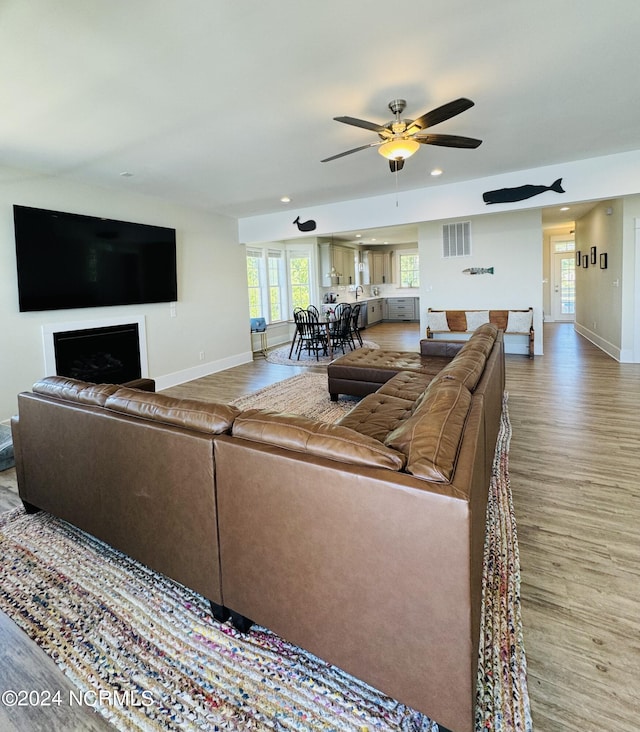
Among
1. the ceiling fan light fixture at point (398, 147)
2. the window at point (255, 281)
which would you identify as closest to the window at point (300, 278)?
the window at point (255, 281)

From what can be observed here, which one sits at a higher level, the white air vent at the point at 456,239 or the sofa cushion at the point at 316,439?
the white air vent at the point at 456,239

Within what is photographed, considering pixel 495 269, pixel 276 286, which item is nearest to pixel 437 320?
pixel 495 269

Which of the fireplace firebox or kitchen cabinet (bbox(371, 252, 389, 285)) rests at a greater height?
kitchen cabinet (bbox(371, 252, 389, 285))

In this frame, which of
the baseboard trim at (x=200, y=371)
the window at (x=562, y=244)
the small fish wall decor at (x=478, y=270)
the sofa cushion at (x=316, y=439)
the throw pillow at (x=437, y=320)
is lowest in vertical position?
the baseboard trim at (x=200, y=371)

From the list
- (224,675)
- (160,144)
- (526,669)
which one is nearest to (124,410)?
(224,675)

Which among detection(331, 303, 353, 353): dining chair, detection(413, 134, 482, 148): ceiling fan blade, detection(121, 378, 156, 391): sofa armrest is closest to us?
detection(413, 134, 482, 148): ceiling fan blade

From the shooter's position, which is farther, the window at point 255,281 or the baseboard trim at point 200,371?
the window at point 255,281

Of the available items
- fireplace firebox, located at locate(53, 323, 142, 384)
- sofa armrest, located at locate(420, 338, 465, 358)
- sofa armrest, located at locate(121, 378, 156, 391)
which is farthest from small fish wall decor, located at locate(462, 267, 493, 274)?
sofa armrest, located at locate(121, 378, 156, 391)

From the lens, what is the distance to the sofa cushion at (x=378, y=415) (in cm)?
246

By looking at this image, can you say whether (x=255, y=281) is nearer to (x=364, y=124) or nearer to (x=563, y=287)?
(x=364, y=124)

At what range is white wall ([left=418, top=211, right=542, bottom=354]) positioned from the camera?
684 centimetres

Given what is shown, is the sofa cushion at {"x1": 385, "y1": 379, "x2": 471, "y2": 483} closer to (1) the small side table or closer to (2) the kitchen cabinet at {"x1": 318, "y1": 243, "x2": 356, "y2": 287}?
(1) the small side table

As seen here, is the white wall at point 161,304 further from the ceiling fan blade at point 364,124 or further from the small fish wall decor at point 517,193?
the small fish wall decor at point 517,193

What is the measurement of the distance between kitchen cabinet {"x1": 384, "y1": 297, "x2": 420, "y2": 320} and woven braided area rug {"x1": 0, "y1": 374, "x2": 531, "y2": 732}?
11.6 meters
